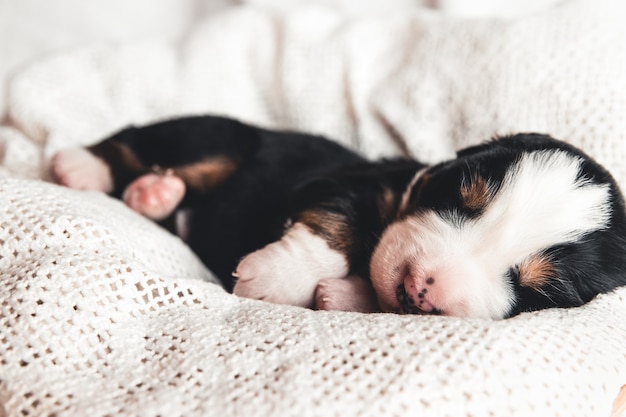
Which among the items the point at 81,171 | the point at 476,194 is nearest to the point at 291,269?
the point at 476,194

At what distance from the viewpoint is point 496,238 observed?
159 cm

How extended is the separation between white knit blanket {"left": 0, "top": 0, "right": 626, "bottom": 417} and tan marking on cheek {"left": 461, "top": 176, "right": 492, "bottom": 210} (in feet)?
1.22

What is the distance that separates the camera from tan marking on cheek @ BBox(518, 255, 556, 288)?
5.16ft

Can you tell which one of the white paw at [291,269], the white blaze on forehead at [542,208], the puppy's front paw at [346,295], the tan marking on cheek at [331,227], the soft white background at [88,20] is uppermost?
the soft white background at [88,20]

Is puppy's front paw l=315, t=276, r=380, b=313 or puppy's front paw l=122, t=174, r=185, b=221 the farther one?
puppy's front paw l=122, t=174, r=185, b=221

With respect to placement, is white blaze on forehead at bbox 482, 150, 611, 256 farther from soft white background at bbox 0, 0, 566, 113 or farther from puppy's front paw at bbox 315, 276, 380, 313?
soft white background at bbox 0, 0, 566, 113

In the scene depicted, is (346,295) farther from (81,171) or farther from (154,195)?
(81,171)

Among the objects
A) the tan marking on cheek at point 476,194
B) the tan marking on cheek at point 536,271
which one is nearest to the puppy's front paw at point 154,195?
the tan marking on cheek at point 476,194

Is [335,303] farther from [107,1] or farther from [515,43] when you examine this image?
[107,1]

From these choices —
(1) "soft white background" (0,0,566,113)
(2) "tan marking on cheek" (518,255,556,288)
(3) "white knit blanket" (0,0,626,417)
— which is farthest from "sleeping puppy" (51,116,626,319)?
(1) "soft white background" (0,0,566,113)

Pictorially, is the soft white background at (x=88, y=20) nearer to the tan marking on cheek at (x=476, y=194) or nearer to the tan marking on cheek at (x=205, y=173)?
the tan marking on cheek at (x=205, y=173)

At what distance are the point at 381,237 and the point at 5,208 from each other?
3.56 feet

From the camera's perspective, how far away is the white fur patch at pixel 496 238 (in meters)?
1.53

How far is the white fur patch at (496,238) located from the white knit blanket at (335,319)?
0.47ft
